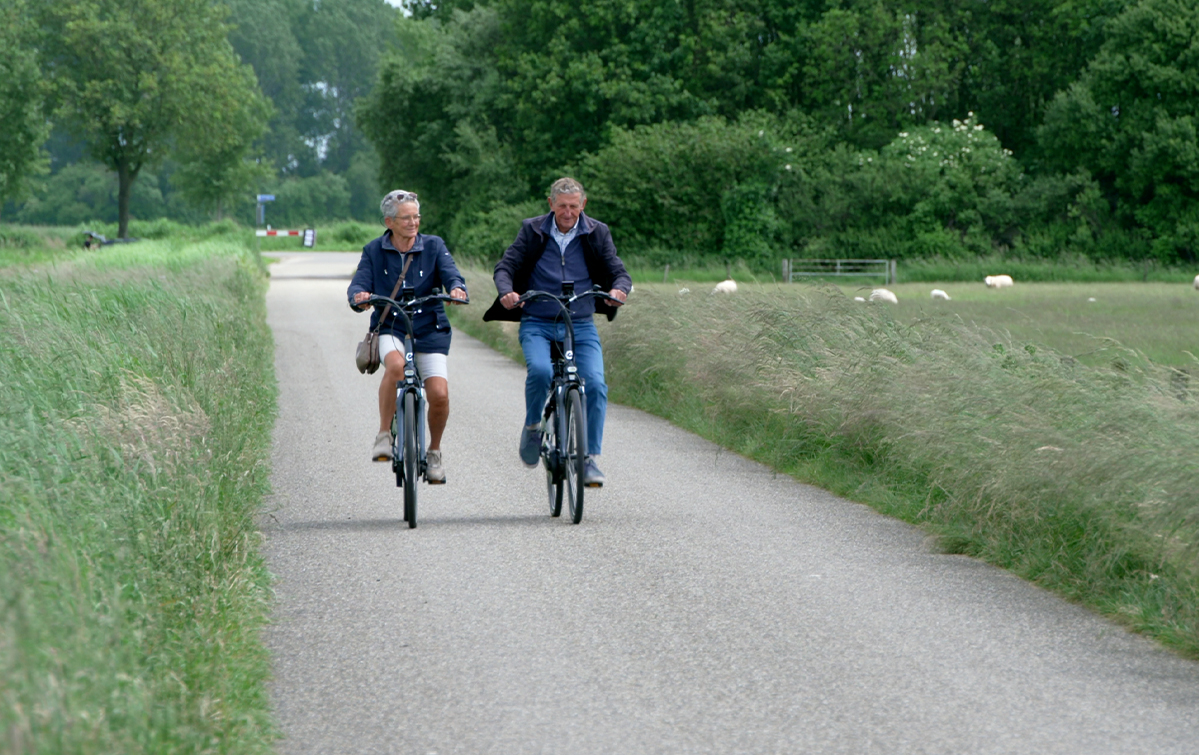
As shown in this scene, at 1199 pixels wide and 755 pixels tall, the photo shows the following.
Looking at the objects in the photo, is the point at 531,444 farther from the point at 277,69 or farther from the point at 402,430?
the point at 277,69

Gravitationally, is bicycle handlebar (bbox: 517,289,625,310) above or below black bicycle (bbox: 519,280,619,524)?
above

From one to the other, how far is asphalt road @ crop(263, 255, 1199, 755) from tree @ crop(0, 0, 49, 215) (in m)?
70.6

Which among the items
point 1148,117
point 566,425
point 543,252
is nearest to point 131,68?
point 1148,117

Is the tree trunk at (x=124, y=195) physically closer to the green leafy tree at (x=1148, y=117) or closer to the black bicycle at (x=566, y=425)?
the green leafy tree at (x=1148, y=117)

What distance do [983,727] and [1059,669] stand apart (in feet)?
2.84

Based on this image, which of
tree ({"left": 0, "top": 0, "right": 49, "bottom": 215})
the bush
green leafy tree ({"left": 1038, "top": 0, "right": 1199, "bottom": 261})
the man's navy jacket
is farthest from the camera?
tree ({"left": 0, "top": 0, "right": 49, "bottom": 215})

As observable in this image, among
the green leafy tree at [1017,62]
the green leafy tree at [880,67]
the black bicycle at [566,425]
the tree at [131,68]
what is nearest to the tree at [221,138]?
the tree at [131,68]

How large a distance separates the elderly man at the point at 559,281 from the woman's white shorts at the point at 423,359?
17.3 inches

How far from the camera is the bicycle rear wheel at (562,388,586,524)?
841cm

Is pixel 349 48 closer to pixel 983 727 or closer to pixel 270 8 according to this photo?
pixel 270 8

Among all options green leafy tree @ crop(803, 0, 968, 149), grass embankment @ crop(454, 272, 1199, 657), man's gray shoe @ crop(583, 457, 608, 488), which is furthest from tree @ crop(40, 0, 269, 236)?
man's gray shoe @ crop(583, 457, 608, 488)

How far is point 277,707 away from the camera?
495cm

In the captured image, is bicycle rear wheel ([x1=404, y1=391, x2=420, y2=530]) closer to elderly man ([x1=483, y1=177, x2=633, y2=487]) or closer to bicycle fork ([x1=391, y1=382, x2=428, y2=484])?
bicycle fork ([x1=391, y1=382, x2=428, y2=484])

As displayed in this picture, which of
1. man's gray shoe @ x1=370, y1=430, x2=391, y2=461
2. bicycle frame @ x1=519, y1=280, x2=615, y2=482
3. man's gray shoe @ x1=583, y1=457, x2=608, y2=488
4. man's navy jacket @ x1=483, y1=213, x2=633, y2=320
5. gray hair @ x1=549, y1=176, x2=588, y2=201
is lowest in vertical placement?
man's gray shoe @ x1=583, y1=457, x2=608, y2=488
